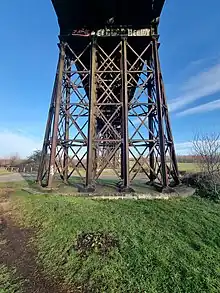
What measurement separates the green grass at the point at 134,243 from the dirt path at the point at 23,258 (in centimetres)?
17

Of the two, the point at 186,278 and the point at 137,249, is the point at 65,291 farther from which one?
the point at 186,278

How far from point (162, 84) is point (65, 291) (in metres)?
8.41

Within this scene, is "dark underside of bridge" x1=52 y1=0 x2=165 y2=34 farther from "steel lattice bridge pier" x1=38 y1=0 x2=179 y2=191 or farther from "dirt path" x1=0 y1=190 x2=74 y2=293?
"dirt path" x1=0 y1=190 x2=74 y2=293

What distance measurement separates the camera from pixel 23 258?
4141 mm

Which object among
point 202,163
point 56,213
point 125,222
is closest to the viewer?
point 125,222

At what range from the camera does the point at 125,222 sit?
17.6 feet

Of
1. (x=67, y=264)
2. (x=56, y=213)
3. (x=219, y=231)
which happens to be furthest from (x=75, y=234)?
(x=219, y=231)

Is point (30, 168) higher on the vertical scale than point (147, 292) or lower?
higher


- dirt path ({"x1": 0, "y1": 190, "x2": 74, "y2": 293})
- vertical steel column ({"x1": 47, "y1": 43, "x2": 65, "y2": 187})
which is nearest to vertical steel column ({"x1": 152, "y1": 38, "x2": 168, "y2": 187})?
vertical steel column ({"x1": 47, "y1": 43, "x2": 65, "y2": 187})

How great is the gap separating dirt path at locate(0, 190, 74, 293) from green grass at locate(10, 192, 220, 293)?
17cm

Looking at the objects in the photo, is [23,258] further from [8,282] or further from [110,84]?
[110,84]

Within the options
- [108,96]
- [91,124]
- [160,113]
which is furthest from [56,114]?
[160,113]

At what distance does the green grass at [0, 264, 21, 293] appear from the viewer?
3.21 meters

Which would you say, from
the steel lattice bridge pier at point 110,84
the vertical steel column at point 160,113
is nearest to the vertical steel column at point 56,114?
the steel lattice bridge pier at point 110,84
